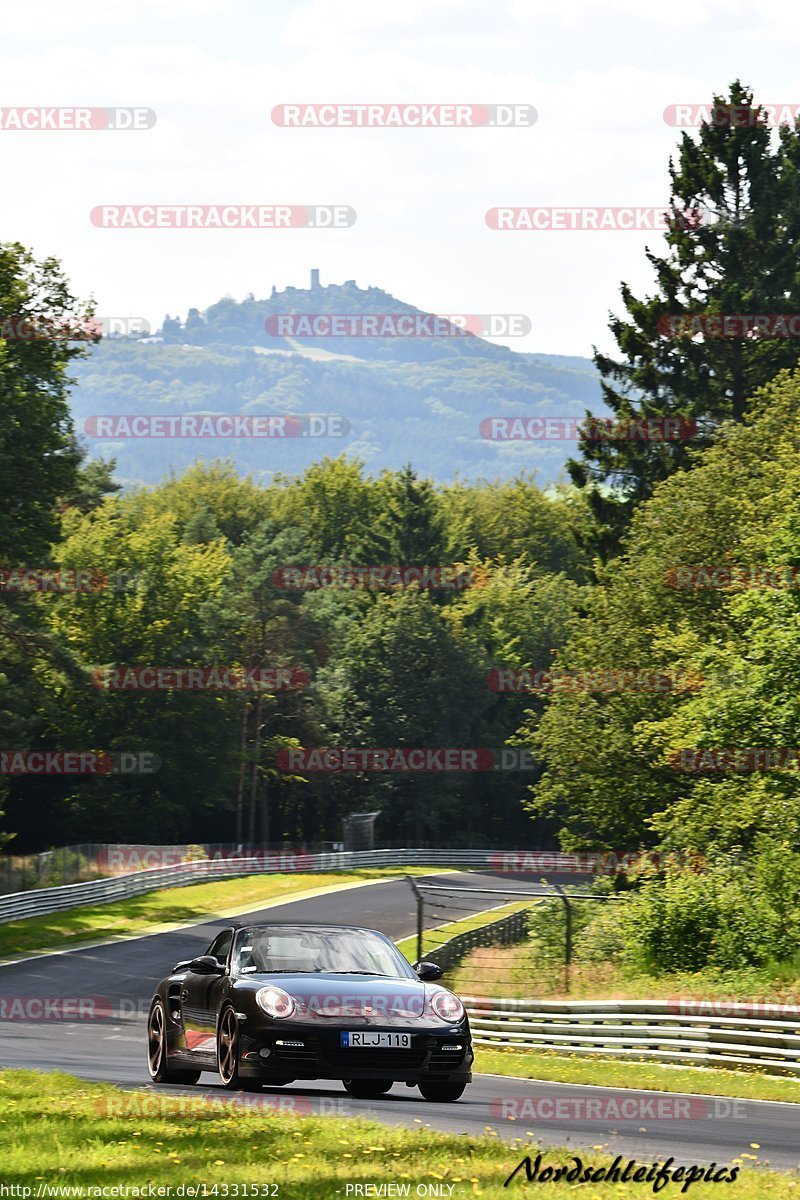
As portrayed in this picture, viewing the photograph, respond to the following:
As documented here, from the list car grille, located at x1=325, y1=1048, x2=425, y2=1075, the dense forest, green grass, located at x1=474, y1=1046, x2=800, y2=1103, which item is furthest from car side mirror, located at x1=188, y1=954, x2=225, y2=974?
the dense forest

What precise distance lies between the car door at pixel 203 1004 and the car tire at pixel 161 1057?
0.59 meters

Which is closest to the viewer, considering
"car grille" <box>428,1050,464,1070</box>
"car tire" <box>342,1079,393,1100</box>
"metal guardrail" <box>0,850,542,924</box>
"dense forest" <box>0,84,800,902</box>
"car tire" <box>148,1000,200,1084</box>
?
"car grille" <box>428,1050,464,1070</box>

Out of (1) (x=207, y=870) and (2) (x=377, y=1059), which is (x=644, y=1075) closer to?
(2) (x=377, y=1059)

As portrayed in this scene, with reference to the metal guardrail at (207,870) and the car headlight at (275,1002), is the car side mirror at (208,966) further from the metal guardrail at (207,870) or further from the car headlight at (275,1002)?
the metal guardrail at (207,870)

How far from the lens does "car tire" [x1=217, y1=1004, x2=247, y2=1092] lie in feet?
44.9

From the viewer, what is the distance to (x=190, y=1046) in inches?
595

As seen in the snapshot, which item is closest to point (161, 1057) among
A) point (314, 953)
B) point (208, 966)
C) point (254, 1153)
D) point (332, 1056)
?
point (208, 966)

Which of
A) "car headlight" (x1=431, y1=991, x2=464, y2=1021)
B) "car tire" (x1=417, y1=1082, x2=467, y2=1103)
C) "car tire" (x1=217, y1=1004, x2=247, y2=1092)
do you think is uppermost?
"car headlight" (x1=431, y1=991, x2=464, y2=1021)

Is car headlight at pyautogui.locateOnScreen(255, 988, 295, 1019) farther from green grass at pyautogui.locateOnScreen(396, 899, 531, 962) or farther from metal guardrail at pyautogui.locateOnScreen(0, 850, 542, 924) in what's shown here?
metal guardrail at pyautogui.locateOnScreen(0, 850, 542, 924)

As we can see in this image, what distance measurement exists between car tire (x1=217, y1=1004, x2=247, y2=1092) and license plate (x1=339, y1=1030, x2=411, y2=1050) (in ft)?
2.99

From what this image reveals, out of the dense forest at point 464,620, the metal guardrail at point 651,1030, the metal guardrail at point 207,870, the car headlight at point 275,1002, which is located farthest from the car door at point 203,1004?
the metal guardrail at point 207,870

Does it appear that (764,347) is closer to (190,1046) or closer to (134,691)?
(134,691)

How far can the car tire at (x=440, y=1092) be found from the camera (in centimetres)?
1438

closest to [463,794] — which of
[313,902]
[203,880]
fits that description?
[203,880]
